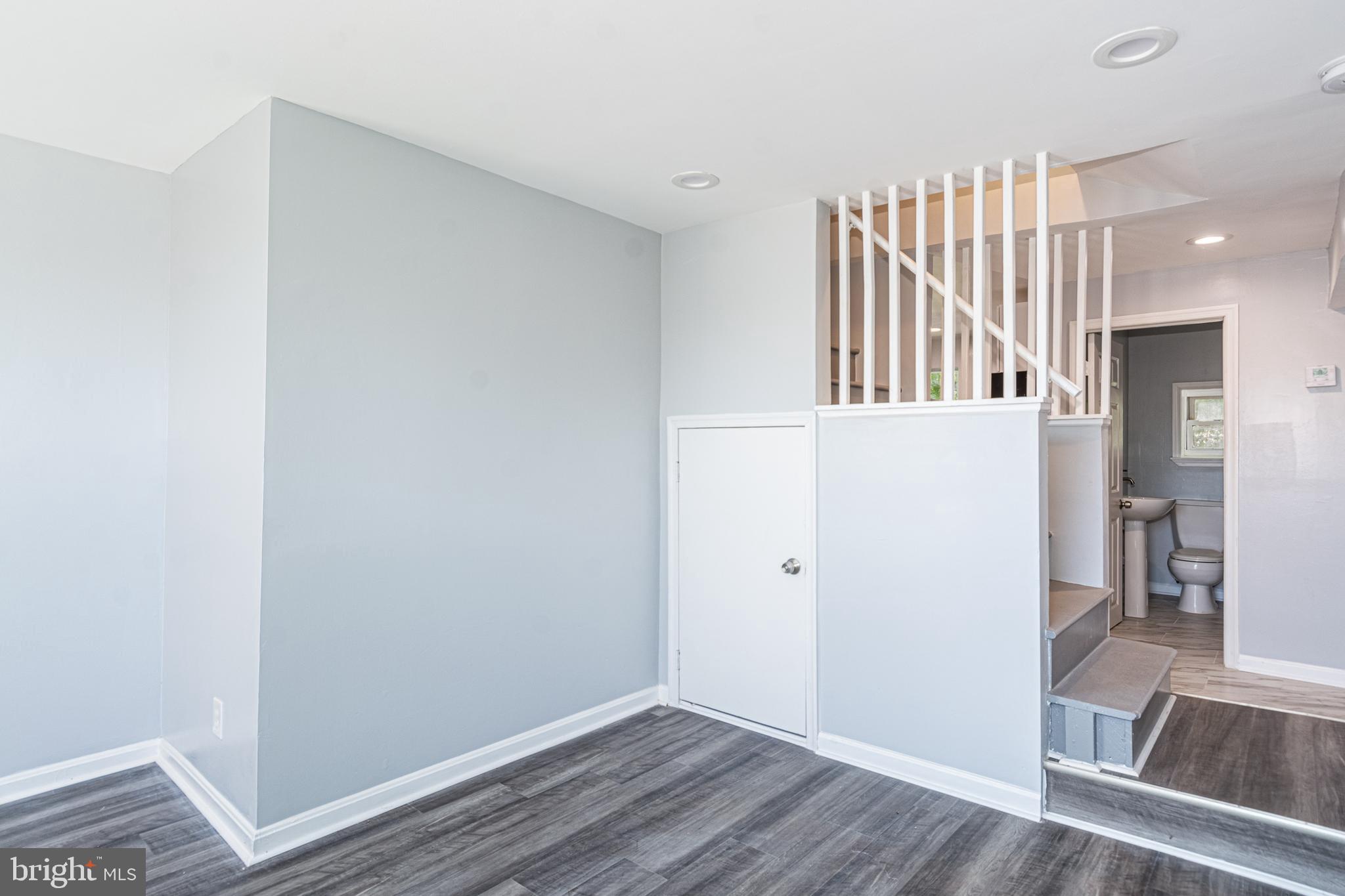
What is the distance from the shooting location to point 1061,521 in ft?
13.2

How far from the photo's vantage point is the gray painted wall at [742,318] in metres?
3.51

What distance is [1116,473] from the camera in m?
5.96

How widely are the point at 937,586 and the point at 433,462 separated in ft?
7.05

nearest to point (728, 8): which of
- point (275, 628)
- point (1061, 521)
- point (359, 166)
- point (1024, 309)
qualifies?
point (359, 166)

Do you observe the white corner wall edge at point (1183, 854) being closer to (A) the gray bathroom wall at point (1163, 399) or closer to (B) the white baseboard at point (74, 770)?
(B) the white baseboard at point (74, 770)

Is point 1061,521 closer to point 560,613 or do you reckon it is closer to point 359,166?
point 560,613

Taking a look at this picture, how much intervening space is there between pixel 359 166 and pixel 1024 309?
14.7 ft

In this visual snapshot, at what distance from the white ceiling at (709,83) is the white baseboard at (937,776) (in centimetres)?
251

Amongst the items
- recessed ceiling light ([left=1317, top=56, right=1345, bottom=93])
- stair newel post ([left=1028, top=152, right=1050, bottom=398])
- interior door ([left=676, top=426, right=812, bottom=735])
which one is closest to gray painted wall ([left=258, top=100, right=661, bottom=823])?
interior door ([left=676, top=426, right=812, bottom=735])

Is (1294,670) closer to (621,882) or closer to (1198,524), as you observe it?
A: (1198,524)

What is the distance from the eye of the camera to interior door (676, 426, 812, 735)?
3557 millimetres

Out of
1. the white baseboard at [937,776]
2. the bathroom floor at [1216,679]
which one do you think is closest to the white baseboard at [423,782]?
the white baseboard at [937,776]

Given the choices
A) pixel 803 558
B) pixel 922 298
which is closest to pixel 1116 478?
pixel 922 298

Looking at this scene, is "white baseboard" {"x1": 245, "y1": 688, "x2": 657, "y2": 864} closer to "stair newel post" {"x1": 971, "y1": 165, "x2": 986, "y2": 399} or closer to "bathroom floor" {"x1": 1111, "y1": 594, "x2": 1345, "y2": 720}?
"stair newel post" {"x1": 971, "y1": 165, "x2": 986, "y2": 399}
